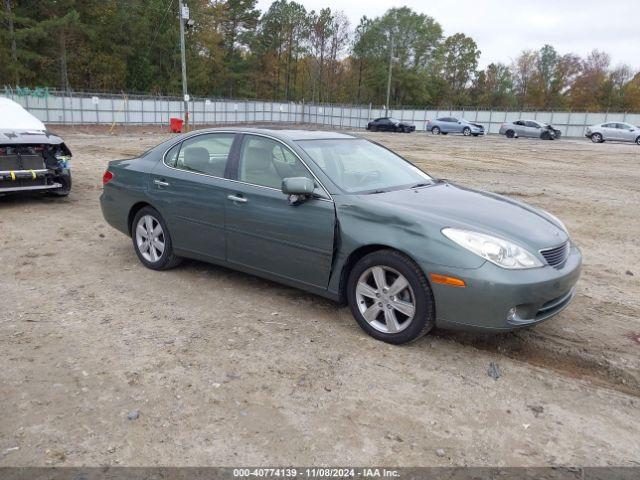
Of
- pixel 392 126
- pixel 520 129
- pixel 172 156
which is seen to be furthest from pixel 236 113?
pixel 172 156

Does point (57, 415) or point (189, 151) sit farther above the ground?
point (189, 151)

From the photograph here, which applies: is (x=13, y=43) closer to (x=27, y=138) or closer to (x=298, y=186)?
(x=27, y=138)

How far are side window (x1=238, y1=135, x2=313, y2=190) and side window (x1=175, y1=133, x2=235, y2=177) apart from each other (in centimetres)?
23

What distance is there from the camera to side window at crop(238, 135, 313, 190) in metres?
4.62

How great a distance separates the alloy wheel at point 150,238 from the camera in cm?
563

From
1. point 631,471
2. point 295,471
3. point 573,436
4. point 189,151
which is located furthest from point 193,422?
point 189,151

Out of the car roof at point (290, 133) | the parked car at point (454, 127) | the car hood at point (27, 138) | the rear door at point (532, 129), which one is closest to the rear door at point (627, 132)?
the rear door at point (532, 129)

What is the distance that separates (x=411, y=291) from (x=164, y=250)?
284 centimetres

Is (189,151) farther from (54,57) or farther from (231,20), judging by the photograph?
(231,20)

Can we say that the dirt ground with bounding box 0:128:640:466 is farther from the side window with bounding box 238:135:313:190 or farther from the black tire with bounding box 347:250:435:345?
the side window with bounding box 238:135:313:190

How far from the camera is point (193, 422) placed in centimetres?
306

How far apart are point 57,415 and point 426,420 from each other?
212cm

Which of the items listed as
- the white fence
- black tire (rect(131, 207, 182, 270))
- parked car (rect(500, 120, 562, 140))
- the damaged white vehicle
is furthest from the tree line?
black tire (rect(131, 207, 182, 270))

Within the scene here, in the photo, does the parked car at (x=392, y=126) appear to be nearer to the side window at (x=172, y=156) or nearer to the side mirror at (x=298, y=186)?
the side window at (x=172, y=156)
